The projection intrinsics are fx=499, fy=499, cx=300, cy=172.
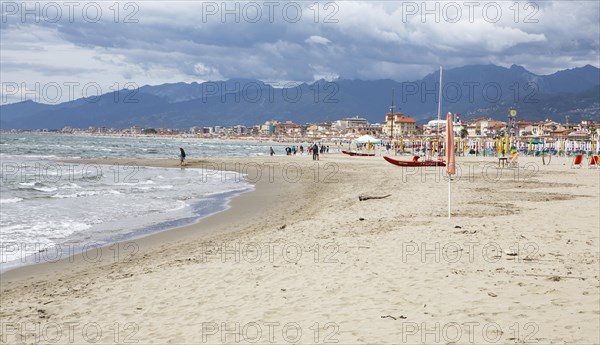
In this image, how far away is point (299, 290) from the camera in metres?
6.46

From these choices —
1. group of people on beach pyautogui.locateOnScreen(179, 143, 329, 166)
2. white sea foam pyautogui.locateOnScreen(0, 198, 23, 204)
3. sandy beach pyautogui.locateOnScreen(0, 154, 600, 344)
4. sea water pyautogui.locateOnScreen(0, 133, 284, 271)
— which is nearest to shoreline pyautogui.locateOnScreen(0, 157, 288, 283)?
sandy beach pyautogui.locateOnScreen(0, 154, 600, 344)

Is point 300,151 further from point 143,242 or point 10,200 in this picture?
point 143,242

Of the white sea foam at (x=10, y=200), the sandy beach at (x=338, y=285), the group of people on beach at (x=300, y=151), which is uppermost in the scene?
the group of people on beach at (x=300, y=151)

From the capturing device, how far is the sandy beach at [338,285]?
510 centimetres

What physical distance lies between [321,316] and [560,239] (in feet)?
17.4

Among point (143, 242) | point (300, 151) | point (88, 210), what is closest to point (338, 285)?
point (143, 242)

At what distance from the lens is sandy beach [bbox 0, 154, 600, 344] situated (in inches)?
201

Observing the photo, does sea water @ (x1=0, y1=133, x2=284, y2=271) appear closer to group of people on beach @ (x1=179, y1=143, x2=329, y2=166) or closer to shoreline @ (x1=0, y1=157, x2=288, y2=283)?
shoreline @ (x1=0, y1=157, x2=288, y2=283)

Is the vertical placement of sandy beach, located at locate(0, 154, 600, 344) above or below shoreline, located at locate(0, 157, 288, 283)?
above

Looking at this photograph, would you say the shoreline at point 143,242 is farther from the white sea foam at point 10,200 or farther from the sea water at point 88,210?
the white sea foam at point 10,200

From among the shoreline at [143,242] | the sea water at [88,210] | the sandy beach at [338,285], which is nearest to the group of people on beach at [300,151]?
the sea water at [88,210]

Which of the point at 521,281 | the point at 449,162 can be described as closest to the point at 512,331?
the point at 521,281

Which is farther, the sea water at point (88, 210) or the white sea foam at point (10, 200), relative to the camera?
the white sea foam at point (10, 200)

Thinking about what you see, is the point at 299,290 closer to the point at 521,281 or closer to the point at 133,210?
the point at 521,281
